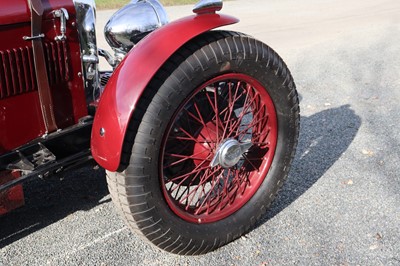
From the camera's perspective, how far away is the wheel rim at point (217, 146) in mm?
2637

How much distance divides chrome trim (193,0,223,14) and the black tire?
0.13 metres

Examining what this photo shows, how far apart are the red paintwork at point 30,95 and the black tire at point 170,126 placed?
0.59m

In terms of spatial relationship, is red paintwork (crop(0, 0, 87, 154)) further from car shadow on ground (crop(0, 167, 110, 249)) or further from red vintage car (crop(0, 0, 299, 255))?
car shadow on ground (crop(0, 167, 110, 249))

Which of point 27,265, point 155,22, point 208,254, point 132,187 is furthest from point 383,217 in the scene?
point 27,265

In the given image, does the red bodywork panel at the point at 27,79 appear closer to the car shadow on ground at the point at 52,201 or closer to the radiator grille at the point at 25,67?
the radiator grille at the point at 25,67

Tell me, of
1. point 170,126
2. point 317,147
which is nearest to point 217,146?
point 170,126

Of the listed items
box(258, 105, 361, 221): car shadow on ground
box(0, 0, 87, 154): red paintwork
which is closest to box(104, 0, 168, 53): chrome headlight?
box(0, 0, 87, 154): red paintwork

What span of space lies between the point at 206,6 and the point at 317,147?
1975 millimetres

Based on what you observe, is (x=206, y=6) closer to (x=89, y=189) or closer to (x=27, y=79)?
(x=27, y=79)

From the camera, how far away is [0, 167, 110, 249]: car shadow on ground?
9.82ft

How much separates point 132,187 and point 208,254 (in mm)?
708

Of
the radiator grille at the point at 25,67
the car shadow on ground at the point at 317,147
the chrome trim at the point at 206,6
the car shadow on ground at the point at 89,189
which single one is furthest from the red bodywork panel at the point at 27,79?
the car shadow on ground at the point at 317,147

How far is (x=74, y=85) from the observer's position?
2770 millimetres

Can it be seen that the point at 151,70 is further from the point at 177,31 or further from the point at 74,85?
the point at 74,85
